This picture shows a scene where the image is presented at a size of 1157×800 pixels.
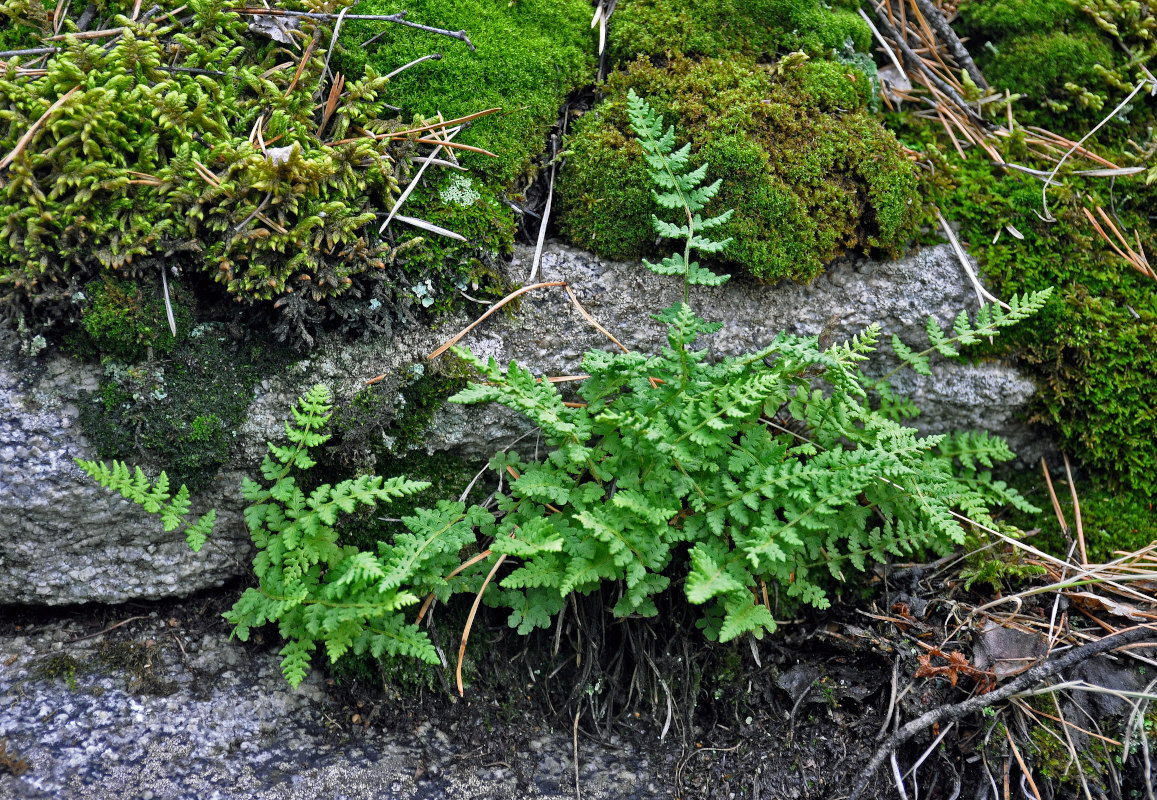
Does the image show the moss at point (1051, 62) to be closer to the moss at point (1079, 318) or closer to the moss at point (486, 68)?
the moss at point (1079, 318)

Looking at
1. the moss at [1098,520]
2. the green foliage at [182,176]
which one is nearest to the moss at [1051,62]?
the moss at [1098,520]

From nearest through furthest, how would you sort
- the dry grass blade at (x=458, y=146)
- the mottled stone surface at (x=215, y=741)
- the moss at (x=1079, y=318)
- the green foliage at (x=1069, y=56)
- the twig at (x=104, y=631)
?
the mottled stone surface at (x=215, y=741), the twig at (x=104, y=631), the dry grass blade at (x=458, y=146), the moss at (x=1079, y=318), the green foliage at (x=1069, y=56)

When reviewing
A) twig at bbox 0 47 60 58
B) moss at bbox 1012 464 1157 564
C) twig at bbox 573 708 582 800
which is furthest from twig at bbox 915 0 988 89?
twig at bbox 0 47 60 58

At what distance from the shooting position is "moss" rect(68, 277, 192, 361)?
3.09m

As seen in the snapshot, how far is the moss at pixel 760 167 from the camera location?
367cm

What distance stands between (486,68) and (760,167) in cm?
152

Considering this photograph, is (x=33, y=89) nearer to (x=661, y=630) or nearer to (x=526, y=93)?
(x=526, y=93)

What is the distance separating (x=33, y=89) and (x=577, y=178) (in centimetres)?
242

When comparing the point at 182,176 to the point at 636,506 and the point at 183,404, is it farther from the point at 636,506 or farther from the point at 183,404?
the point at 636,506

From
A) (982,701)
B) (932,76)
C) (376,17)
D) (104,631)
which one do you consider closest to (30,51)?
(376,17)

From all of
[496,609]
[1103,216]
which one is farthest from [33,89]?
[1103,216]

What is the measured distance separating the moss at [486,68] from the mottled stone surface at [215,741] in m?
2.69

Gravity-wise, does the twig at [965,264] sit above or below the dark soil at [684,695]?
above

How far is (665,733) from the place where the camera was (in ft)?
10.8
